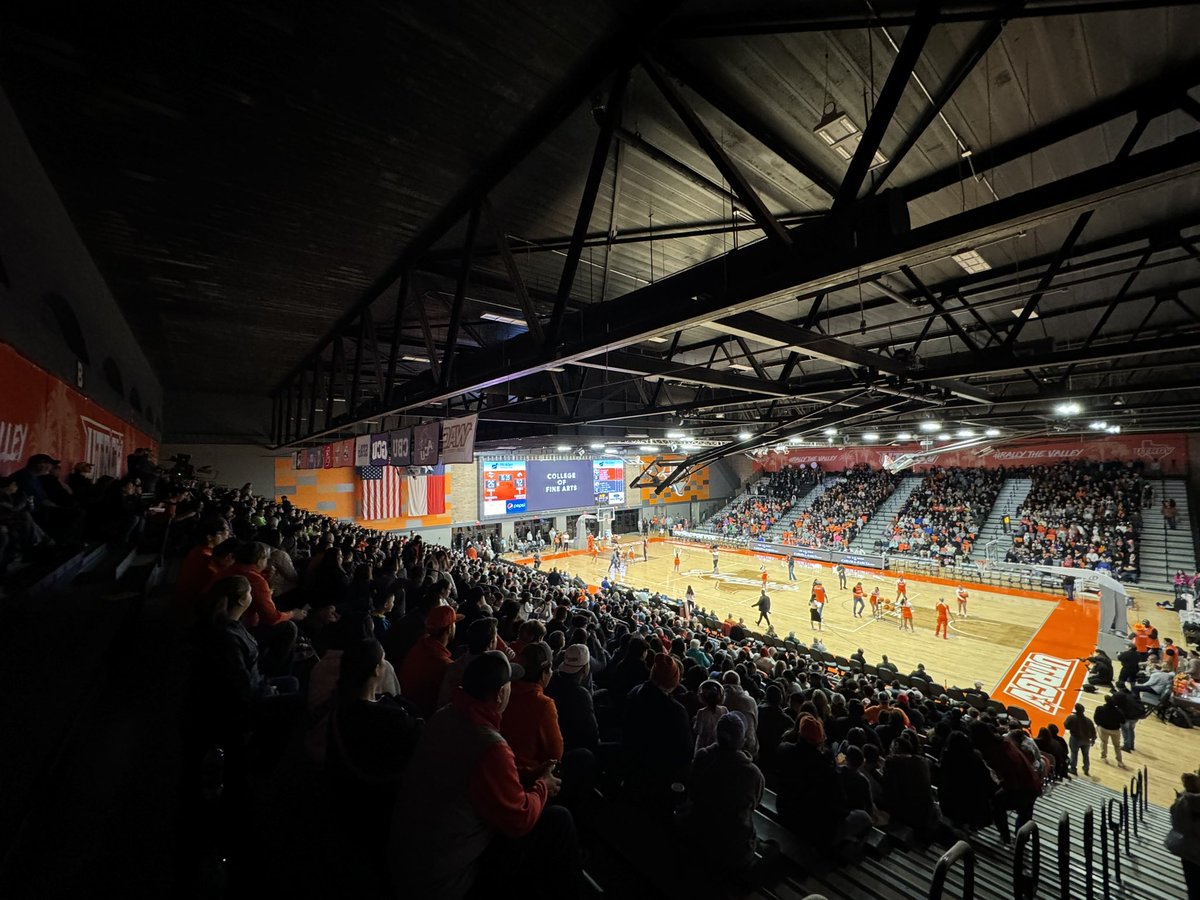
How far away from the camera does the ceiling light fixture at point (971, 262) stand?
507 centimetres

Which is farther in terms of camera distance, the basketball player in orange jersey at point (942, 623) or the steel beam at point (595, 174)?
the basketball player in orange jersey at point (942, 623)

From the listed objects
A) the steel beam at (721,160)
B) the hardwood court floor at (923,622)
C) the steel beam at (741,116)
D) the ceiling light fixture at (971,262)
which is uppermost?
the steel beam at (741,116)

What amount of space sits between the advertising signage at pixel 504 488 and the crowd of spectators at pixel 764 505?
15781 millimetres

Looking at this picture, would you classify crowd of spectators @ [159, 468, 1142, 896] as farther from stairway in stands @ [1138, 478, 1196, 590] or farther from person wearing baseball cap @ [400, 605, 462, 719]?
stairway in stands @ [1138, 478, 1196, 590]

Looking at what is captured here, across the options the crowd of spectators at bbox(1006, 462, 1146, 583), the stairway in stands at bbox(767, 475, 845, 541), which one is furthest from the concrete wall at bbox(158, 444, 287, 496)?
the crowd of spectators at bbox(1006, 462, 1146, 583)

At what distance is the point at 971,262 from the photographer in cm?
524

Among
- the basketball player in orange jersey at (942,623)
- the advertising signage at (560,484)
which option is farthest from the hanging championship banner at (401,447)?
the advertising signage at (560,484)

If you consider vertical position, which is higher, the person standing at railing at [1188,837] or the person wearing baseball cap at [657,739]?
the person wearing baseball cap at [657,739]

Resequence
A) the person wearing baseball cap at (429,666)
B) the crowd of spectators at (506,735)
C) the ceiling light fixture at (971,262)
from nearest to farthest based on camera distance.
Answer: the crowd of spectators at (506,735), the person wearing baseball cap at (429,666), the ceiling light fixture at (971,262)

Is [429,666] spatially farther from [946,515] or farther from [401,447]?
[946,515]

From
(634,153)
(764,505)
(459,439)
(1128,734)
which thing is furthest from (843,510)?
(634,153)

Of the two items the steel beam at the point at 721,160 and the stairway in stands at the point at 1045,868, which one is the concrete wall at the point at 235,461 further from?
the stairway in stands at the point at 1045,868

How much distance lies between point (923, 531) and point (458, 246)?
31956mm

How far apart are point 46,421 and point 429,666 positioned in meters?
5.61
